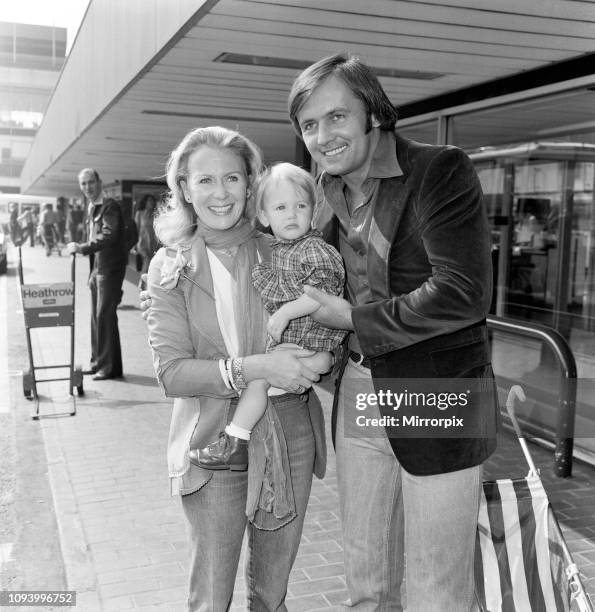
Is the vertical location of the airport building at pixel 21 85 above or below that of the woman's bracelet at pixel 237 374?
above

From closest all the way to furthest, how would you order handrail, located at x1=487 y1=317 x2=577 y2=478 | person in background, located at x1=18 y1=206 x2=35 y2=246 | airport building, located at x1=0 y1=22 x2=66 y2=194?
handrail, located at x1=487 y1=317 x2=577 y2=478 < person in background, located at x1=18 y1=206 x2=35 y2=246 < airport building, located at x1=0 y1=22 x2=66 y2=194

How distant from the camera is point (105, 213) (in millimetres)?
7781

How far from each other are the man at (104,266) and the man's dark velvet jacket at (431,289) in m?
5.86

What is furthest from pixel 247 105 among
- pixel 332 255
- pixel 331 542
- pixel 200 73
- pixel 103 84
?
pixel 332 255

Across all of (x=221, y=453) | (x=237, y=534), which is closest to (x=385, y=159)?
(x=221, y=453)

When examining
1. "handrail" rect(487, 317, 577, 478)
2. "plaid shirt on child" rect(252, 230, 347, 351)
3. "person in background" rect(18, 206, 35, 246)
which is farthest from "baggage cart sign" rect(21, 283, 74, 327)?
"person in background" rect(18, 206, 35, 246)

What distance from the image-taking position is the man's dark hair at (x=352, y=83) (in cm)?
211

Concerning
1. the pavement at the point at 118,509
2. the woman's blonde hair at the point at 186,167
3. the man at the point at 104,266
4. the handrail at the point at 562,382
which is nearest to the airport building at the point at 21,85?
the man at the point at 104,266

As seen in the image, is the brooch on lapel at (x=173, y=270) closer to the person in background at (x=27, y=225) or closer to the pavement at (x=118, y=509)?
the pavement at (x=118, y=509)

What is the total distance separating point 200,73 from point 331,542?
4.06 m

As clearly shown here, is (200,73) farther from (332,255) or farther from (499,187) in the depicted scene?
(499,187)

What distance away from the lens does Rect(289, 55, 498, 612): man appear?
1984 millimetres

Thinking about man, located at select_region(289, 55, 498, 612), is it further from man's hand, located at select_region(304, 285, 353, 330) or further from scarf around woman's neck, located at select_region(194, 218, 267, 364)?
scarf around woman's neck, located at select_region(194, 218, 267, 364)

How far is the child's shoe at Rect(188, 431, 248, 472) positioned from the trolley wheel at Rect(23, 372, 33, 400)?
5377 mm
